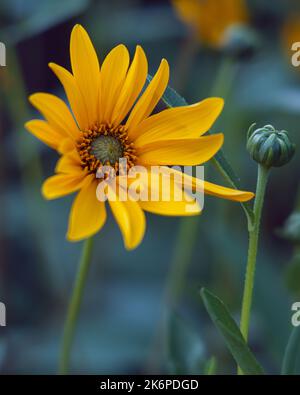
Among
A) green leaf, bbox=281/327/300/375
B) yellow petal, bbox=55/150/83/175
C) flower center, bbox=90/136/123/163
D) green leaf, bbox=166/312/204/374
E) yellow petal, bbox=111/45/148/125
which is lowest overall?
green leaf, bbox=281/327/300/375

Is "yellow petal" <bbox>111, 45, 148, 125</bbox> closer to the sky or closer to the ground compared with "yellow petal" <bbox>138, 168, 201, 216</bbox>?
closer to the sky

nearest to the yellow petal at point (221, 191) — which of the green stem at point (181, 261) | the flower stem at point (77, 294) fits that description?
the flower stem at point (77, 294)

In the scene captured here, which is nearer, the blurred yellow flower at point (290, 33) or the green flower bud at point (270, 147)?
the green flower bud at point (270, 147)

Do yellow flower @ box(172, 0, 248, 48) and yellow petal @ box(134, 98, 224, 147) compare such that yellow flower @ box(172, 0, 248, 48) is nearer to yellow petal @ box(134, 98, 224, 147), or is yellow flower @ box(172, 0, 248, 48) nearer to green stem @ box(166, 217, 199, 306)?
green stem @ box(166, 217, 199, 306)

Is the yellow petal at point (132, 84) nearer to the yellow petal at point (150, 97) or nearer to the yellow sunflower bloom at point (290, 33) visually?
the yellow petal at point (150, 97)

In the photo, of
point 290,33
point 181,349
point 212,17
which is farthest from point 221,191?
point 290,33

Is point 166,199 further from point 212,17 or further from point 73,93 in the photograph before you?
point 212,17

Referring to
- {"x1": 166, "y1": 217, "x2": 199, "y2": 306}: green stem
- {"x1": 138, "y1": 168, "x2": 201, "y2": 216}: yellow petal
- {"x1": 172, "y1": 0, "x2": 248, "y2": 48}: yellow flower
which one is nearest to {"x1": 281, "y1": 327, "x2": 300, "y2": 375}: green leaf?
{"x1": 138, "y1": 168, "x2": 201, "y2": 216}: yellow petal
